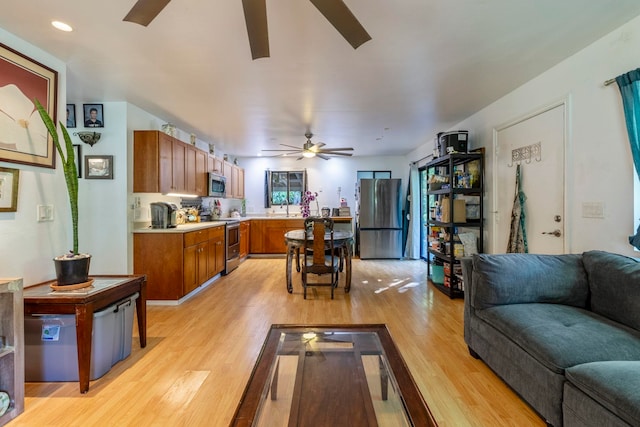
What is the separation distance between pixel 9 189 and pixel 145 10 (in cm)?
164

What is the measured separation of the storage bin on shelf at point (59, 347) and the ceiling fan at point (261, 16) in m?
1.81

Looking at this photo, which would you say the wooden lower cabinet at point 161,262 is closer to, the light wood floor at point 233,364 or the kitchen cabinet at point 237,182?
the light wood floor at point 233,364

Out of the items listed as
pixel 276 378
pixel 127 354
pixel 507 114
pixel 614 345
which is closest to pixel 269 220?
pixel 127 354

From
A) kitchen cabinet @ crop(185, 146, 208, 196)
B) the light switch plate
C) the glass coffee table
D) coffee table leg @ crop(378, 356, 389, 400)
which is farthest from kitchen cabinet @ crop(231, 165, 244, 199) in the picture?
the light switch plate

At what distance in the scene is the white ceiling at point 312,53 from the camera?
70.5 inches

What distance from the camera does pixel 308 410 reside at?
4.15 ft

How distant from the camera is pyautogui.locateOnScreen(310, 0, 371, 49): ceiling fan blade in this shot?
127cm

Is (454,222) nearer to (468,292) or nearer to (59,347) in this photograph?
(468,292)

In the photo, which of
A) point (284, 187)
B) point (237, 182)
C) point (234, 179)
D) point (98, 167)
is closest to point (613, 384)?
point (98, 167)

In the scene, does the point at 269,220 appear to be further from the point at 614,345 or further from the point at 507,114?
the point at 614,345

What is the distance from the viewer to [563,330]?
1.56 m

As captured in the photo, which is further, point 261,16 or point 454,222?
point 454,222

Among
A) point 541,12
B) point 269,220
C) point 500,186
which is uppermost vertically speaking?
point 541,12

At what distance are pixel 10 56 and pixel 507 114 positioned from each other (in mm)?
4404
